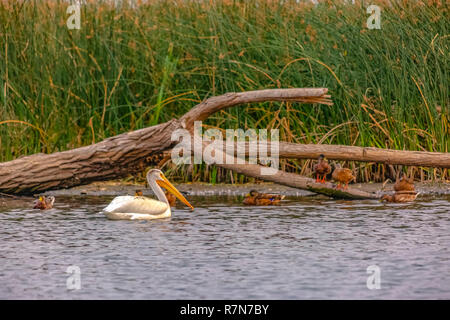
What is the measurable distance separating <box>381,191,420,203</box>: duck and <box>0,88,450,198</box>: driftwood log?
351 millimetres

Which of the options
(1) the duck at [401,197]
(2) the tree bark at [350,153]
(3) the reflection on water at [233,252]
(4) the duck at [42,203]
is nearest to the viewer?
(3) the reflection on water at [233,252]

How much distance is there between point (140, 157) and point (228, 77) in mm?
2157

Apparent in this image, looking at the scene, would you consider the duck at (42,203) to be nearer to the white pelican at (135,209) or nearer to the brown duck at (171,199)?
the white pelican at (135,209)

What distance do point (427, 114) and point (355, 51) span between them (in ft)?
4.26

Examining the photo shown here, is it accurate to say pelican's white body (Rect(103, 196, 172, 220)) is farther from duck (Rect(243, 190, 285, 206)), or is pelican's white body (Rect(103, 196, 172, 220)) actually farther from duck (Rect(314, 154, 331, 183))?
duck (Rect(314, 154, 331, 183))

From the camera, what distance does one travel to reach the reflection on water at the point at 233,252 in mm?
6863

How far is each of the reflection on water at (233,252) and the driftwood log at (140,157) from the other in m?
0.45

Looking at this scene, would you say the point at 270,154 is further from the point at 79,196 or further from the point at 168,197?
the point at 79,196

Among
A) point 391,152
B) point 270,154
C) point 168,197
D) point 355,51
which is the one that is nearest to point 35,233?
point 168,197

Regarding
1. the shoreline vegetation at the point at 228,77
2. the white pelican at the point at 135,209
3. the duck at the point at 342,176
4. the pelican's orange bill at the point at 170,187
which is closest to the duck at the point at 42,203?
the white pelican at the point at 135,209

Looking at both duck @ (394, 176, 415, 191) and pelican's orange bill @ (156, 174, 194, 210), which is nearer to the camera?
pelican's orange bill @ (156, 174, 194, 210)

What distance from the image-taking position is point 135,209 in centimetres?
1052

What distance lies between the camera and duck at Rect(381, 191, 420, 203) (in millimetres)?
11641

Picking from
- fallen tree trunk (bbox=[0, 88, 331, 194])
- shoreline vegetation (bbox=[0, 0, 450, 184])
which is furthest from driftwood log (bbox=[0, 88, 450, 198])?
shoreline vegetation (bbox=[0, 0, 450, 184])
